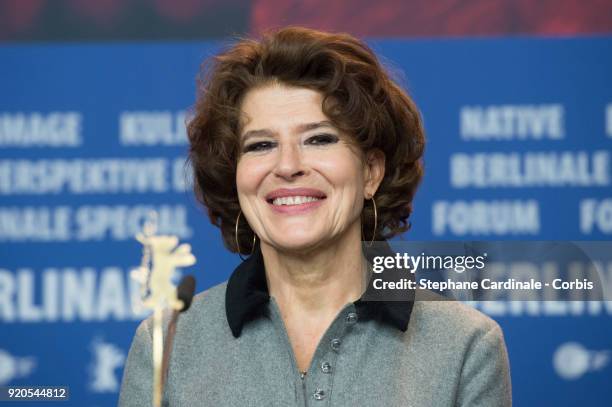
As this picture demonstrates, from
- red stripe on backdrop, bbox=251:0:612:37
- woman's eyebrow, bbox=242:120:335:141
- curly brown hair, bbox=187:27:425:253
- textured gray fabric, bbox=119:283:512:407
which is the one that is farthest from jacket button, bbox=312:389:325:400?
red stripe on backdrop, bbox=251:0:612:37

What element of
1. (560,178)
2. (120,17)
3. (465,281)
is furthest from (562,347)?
(120,17)

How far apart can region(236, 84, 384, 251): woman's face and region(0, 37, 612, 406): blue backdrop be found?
1.07 metres

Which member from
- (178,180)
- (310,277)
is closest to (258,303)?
(310,277)

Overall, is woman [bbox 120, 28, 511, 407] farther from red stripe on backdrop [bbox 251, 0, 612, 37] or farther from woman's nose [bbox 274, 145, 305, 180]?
red stripe on backdrop [bbox 251, 0, 612, 37]

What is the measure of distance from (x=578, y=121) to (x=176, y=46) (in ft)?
4.06

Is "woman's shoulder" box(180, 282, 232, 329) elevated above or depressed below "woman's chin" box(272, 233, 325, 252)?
below

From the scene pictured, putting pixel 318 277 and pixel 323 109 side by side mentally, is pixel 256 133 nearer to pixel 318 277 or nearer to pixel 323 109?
pixel 323 109

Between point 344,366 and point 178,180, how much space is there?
4.19 ft

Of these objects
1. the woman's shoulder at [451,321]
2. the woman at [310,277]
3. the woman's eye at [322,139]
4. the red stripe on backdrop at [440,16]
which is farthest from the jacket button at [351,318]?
the red stripe on backdrop at [440,16]

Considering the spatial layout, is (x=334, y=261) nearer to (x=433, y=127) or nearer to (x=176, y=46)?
(x=433, y=127)

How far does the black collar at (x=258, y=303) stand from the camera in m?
2.02

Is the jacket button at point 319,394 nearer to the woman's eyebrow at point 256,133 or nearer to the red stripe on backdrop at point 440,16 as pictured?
the woman's eyebrow at point 256,133

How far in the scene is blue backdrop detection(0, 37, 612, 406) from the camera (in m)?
3.00

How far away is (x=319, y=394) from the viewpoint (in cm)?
193
